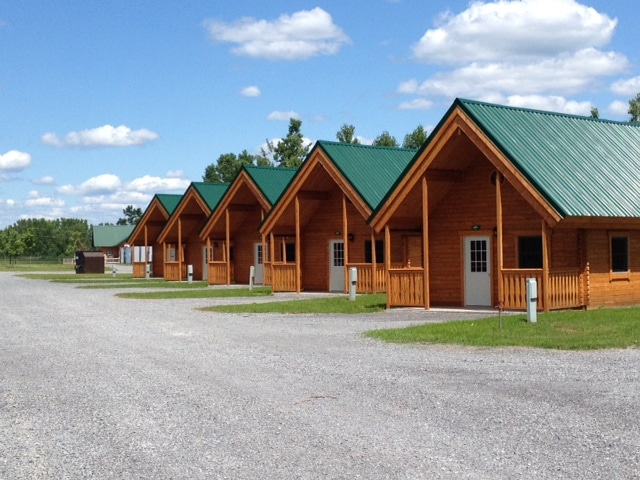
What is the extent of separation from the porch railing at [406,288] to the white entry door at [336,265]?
9576 mm

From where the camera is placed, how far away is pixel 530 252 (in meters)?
24.0

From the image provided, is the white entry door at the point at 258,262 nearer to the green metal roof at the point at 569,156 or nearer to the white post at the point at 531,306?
the green metal roof at the point at 569,156

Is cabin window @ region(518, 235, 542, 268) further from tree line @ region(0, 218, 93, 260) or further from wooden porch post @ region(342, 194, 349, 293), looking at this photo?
tree line @ region(0, 218, 93, 260)

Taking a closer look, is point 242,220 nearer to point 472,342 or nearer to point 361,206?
point 361,206

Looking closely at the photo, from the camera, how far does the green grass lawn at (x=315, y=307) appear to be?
24.8 metres

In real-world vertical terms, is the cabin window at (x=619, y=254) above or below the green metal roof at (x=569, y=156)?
below

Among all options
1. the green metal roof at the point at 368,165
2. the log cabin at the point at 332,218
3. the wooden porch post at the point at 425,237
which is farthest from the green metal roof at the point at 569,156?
the log cabin at the point at 332,218

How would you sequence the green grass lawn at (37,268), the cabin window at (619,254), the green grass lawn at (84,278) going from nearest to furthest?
the cabin window at (619,254) → the green grass lawn at (84,278) → the green grass lawn at (37,268)

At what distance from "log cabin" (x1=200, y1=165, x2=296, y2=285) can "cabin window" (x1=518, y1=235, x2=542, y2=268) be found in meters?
16.4

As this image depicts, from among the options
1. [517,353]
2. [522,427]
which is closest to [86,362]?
[517,353]

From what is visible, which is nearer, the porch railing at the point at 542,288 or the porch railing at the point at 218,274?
the porch railing at the point at 542,288

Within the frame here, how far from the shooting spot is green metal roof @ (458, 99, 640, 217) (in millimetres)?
21859

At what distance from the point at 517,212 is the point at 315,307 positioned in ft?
19.8

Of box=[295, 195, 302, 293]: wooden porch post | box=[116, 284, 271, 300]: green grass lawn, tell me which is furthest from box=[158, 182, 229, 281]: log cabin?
box=[295, 195, 302, 293]: wooden porch post
